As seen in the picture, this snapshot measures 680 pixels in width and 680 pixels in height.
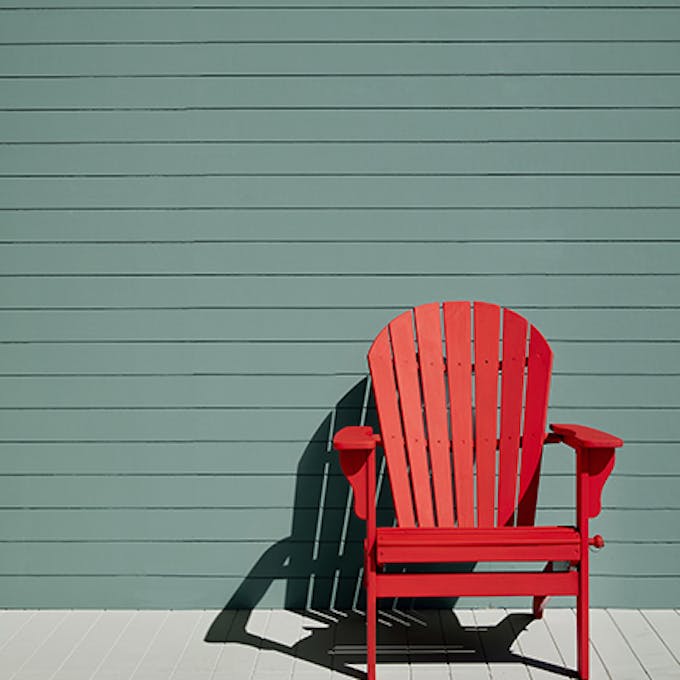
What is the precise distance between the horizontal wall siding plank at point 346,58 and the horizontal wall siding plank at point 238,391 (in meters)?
1.09

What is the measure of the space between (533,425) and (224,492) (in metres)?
1.12

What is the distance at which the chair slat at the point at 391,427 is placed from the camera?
2906 mm

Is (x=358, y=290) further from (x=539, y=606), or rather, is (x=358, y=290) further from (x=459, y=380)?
(x=539, y=606)

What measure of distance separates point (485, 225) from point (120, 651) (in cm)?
188

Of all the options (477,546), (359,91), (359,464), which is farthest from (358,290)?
(477,546)

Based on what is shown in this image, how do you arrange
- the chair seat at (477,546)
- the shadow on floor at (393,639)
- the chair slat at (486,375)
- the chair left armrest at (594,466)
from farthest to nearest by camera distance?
the chair slat at (486,375) → the shadow on floor at (393,639) → the chair left armrest at (594,466) → the chair seat at (477,546)

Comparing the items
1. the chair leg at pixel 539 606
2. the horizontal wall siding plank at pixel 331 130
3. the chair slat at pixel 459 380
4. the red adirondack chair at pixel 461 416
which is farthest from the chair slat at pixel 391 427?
the horizontal wall siding plank at pixel 331 130

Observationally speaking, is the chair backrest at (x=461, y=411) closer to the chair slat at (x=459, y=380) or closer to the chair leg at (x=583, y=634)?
the chair slat at (x=459, y=380)

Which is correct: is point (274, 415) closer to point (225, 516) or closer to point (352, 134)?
point (225, 516)

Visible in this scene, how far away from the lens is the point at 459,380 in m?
3.03

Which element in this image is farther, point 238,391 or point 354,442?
point 238,391

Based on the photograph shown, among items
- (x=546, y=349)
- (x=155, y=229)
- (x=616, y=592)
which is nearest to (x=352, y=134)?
(x=155, y=229)

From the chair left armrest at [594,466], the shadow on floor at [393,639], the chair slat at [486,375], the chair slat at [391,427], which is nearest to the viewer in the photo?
the chair left armrest at [594,466]

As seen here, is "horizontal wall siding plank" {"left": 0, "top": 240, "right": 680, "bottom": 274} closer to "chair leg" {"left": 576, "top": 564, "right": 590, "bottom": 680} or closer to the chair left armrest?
the chair left armrest
